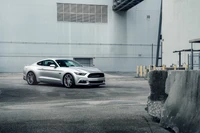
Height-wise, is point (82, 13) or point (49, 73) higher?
point (82, 13)

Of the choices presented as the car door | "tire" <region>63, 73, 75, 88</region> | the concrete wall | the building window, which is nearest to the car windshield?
the car door

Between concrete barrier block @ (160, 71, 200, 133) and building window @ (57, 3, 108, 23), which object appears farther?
building window @ (57, 3, 108, 23)

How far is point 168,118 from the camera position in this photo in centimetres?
549

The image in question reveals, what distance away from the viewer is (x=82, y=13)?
3244 centimetres

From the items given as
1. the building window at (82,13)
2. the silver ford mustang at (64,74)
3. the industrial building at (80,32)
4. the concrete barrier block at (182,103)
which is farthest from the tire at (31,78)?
the building window at (82,13)

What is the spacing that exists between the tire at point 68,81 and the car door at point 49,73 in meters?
0.34

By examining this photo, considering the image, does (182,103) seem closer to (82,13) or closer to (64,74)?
(64,74)

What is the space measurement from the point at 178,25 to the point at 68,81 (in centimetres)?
1477

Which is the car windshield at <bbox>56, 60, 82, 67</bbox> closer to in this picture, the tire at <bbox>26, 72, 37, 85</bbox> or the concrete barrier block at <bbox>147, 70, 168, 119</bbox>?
the tire at <bbox>26, 72, 37, 85</bbox>

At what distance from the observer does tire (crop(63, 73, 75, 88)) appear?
13586mm

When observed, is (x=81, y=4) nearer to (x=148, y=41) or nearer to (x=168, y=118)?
(x=148, y=41)

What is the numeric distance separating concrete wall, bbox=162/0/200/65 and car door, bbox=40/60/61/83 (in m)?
12.2

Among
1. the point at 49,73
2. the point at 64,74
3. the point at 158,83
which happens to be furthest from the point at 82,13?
the point at 158,83

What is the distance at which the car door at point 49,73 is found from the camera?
46.3 ft
